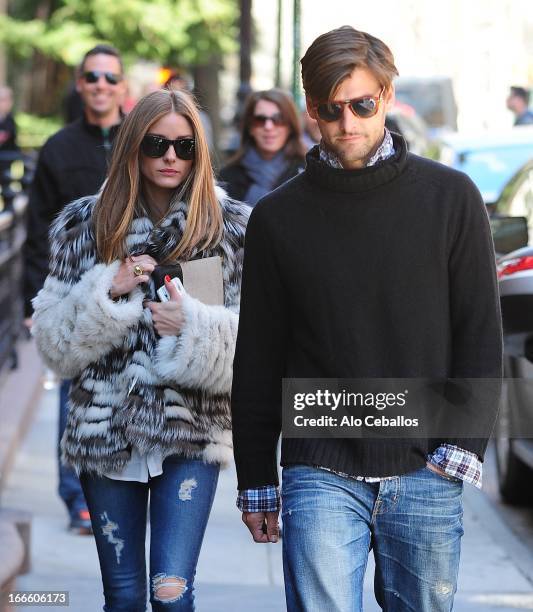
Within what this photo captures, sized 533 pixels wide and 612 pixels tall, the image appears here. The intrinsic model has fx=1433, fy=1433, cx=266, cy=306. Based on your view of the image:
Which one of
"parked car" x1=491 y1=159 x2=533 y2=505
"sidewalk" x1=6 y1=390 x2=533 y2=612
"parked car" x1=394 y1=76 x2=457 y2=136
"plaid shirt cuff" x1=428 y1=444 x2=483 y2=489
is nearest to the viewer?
"plaid shirt cuff" x1=428 y1=444 x2=483 y2=489

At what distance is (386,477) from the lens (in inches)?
131

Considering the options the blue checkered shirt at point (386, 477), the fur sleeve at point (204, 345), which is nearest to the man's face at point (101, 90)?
the fur sleeve at point (204, 345)

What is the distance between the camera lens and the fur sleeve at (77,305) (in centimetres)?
415

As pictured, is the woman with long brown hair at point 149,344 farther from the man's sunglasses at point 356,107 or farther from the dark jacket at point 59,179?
the dark jacket at point 59,179

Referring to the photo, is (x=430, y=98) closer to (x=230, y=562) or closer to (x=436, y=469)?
(x=230, y=562)

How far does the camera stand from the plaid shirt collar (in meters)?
3.45

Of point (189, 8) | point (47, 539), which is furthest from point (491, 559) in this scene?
point (189, 8)

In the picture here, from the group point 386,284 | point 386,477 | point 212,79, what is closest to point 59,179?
point 386,284

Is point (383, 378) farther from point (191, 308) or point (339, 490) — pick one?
point (191, 308)

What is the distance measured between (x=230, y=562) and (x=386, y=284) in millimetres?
3535

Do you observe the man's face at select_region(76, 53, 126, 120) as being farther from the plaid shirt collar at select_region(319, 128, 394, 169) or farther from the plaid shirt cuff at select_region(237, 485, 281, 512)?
the plaid shirt cuff at select_region(237, 485, 281, 512)

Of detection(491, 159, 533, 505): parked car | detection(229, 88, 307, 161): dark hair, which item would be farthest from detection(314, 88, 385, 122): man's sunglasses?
detection(229, 88, 307, 161): dark hair

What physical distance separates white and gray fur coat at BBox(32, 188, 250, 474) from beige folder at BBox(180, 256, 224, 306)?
0.04 meters

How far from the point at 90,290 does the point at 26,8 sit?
2821cm
